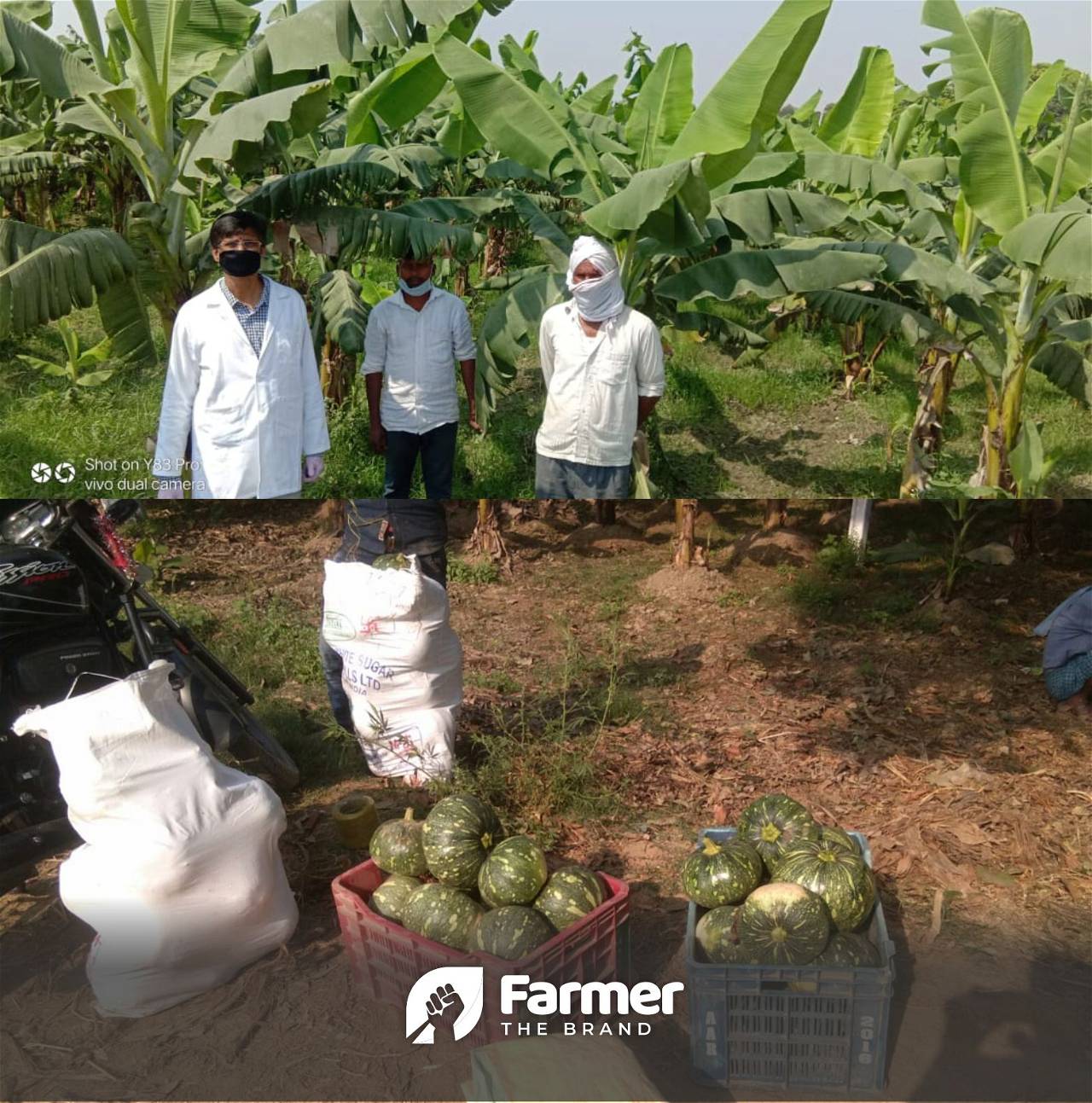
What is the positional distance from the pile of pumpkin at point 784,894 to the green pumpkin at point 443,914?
A: 1.35 feet

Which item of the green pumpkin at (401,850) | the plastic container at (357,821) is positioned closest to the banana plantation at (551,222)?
the plastic container at (357,821)

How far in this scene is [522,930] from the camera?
6.61 feet

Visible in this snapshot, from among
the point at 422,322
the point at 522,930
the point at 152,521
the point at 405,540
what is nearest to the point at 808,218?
the point at 422,322

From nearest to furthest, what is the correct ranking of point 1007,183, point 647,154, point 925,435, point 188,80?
point 1007,183 → point 188,80 → point 647,154 → point 925,435

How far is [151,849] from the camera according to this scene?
7.02ft

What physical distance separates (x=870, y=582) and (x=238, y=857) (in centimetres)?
152

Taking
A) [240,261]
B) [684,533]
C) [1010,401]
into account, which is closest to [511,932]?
[684,533]

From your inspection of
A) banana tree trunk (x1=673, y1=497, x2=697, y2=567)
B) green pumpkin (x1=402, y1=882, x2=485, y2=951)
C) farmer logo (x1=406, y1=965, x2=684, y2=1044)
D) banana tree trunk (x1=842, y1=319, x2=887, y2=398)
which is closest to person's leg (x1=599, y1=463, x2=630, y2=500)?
banana tree trunk (x1=673, y1=497, x2=697, y2=567)

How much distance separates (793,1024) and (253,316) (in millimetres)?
2024

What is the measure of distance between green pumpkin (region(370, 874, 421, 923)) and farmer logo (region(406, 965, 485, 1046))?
0.16 m

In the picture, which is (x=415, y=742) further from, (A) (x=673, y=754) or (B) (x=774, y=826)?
(B) (x=774, y=826)

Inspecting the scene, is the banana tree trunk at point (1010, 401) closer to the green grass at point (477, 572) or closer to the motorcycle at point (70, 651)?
the green grass at point (477, 572)

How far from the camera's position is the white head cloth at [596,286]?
A: 3039 millimetres

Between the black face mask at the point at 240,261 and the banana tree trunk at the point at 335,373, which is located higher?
the black face mask at the point at 240,261
